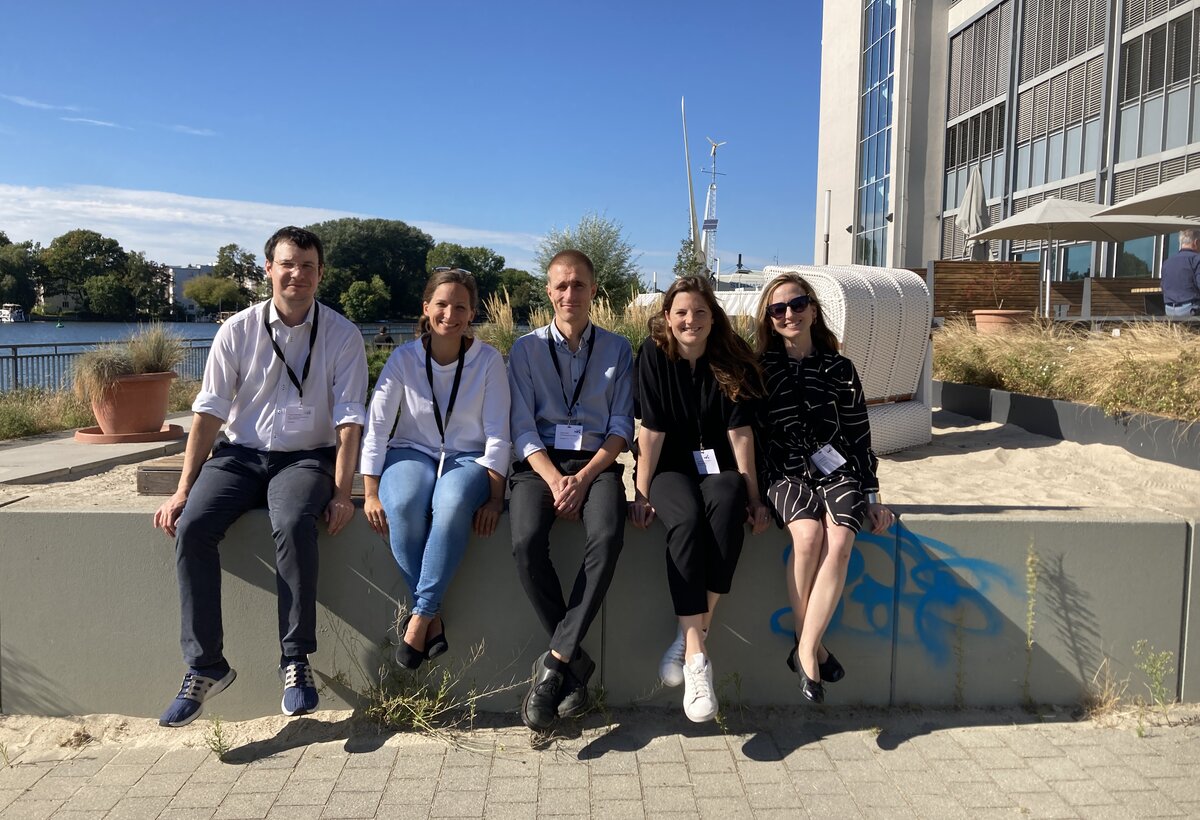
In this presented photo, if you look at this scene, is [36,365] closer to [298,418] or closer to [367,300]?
[298,418]

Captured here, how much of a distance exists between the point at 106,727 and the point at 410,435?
1.49m

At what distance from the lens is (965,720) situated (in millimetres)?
3074

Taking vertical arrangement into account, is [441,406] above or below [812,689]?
above

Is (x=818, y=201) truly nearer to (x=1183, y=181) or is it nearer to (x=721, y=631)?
(x=1183, y=181)

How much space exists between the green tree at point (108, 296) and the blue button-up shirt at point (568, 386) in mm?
44544

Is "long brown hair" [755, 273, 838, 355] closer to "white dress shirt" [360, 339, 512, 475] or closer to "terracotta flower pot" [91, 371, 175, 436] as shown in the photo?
"white dress shirt" [360, 339, 512, 475]

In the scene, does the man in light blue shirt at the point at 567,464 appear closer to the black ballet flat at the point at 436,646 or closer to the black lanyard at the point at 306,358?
the black ballet flat at the point at 436,646

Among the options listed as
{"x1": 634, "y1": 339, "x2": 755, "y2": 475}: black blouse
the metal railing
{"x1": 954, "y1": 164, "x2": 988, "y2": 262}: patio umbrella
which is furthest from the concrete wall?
Answer: {"x1": 954, "y1": 164, "x2": 988, "y2": 262}: patio umbrella

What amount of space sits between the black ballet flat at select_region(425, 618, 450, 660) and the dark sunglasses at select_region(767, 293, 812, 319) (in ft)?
5.89

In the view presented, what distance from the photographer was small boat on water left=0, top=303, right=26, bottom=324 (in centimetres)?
3894

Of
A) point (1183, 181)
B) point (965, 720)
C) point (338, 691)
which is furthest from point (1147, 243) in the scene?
point (338, 691)

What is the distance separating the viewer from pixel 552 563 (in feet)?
10.00

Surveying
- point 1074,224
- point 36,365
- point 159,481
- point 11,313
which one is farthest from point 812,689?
point 11,313

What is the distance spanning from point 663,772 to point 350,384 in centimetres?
181
